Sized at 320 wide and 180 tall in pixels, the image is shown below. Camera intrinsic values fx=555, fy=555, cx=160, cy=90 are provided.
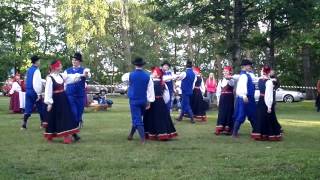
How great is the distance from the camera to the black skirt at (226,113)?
13.7m

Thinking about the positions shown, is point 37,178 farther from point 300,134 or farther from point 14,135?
point 300,134

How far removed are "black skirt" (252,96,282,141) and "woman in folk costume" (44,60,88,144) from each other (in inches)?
160

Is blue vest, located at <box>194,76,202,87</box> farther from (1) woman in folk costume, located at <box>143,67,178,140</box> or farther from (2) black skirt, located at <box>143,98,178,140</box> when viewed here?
(2) black skirt, located at <box>143,98,178,140</box>

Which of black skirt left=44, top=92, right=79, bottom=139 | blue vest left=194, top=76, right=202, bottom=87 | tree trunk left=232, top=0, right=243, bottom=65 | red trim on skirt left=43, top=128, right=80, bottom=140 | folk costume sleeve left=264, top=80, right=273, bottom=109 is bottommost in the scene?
red trim on skirt left=43, top=128, right=80, bottom=140

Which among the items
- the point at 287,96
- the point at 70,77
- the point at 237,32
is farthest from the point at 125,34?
the point at 70,77

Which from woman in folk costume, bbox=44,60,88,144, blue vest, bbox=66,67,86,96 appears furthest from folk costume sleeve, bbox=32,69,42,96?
woman in folk costume, bbox=44,60,88,144

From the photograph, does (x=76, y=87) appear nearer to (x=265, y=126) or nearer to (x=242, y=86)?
(x=242, y=86)

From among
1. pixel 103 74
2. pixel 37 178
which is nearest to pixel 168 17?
pixel 37 178

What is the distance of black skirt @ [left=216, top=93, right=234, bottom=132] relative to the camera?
13.7 metres

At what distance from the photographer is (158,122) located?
481 inches

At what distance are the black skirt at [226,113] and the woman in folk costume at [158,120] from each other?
1.81 m

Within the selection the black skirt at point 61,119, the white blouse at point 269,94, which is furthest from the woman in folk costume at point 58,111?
the white blouse at point 269,94

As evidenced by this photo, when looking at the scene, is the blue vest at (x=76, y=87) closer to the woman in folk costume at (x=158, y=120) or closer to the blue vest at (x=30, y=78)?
the blue vest at (x=30, y=78)

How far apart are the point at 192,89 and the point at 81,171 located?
30.9 ft
